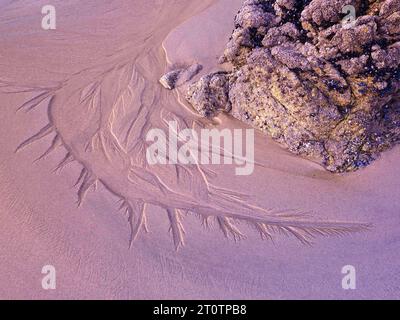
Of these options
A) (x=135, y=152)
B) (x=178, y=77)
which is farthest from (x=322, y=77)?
(x=135, y=152)

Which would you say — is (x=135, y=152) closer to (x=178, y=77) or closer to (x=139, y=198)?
(x=139, y=198)

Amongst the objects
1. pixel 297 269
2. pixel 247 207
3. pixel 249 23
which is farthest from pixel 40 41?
pixel 297 269

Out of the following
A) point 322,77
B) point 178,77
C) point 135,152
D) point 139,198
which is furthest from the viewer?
point 178,77

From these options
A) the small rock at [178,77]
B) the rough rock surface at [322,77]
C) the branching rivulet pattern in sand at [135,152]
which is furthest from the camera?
the small rock at [178,77]

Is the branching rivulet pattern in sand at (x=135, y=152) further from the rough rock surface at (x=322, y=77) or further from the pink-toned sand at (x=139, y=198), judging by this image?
the rough rock surface at (x=322, y=77)

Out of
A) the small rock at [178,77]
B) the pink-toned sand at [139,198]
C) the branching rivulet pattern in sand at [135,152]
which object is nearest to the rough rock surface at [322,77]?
the pink-toned sand at [139,198]

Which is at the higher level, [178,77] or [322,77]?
[178,77]

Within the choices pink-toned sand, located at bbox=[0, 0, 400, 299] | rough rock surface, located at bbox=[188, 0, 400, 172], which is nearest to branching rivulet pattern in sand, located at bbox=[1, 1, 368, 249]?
pink-toned sand, located at bbox=[0, 0, 400, 299]
